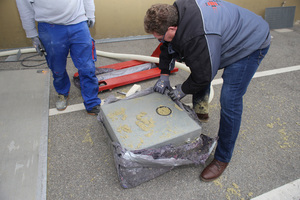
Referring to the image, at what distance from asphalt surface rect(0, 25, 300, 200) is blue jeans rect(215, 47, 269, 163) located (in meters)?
0.41

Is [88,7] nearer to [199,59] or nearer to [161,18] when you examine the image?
[161,18]

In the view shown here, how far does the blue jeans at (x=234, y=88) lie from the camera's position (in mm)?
1485

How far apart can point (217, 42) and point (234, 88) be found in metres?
0.38

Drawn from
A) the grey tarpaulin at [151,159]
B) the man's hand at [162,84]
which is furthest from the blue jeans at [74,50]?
the grey tarpaulin at [151,159]

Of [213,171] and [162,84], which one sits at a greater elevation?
[162,84]

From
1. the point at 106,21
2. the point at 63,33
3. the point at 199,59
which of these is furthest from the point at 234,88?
the point at 106,21

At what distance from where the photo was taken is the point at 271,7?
543cm

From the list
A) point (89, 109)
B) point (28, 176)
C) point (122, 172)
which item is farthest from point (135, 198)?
point (89, 109)

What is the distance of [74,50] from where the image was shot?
2182 mm

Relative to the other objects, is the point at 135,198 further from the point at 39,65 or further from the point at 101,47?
the point at 101,47

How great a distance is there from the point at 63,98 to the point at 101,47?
201 cm

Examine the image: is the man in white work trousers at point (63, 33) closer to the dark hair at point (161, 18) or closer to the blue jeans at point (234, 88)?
the dark hair at point (161, 18)

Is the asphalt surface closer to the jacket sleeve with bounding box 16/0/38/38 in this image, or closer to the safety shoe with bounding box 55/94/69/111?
the safety shoe with bounding box 55/94/69/111

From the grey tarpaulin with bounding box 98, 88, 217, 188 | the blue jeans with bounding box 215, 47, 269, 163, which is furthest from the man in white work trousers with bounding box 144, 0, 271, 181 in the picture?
the grey tarpaulin with bounding box 98, 88, 217, 188
